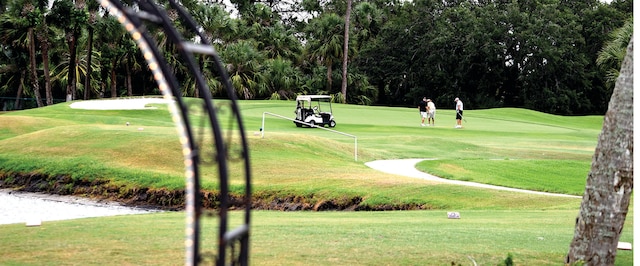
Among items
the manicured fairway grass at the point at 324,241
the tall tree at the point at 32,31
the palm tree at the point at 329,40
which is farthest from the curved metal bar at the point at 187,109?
the palm tree at the point at 329,40

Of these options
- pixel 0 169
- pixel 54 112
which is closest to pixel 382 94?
pixel 54 112

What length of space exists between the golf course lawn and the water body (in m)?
0.87

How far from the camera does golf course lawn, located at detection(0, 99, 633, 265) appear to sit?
978 centimetres

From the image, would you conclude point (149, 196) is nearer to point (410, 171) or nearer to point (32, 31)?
point (410, 171)

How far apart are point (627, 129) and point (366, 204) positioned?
10.5 m

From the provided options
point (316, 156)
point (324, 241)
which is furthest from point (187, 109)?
point (316, 156)

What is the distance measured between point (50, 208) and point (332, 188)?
6175 mm

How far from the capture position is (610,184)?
7910 millimetres

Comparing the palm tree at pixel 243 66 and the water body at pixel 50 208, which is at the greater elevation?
the palm tree at pixel 243 66

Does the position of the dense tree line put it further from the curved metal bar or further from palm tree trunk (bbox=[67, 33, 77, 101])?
the curved metal bar

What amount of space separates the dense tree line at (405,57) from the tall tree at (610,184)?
44125mm

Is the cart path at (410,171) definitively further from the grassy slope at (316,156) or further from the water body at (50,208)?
the water body at (50,208)

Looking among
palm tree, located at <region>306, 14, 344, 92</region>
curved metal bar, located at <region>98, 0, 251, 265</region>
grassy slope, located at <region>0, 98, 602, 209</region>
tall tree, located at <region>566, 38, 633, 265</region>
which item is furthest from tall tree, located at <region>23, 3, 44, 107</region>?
curved metal bar, located at <region>98, 0, 251, 265</region>

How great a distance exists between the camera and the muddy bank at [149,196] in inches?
720
